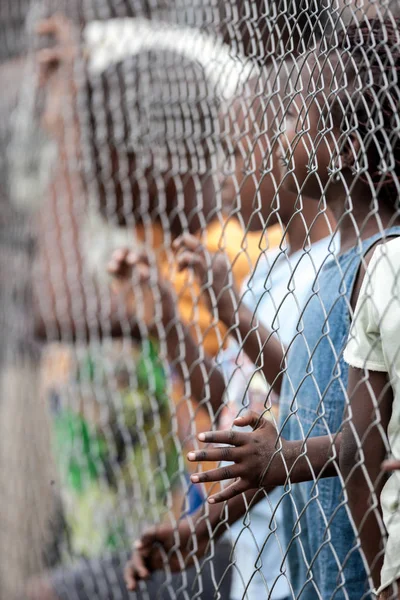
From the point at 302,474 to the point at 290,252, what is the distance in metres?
0.69

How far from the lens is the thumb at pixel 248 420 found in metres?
1.23

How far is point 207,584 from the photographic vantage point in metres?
1.95

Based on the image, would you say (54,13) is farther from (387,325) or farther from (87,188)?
(387,325)

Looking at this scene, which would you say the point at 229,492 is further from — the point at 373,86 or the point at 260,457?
the point at 373,86

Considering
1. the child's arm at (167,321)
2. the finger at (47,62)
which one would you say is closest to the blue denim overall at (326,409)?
the child's arm at (167,321)

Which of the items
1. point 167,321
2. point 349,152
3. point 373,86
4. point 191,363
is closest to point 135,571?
point 191,363

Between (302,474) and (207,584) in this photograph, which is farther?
(207,584)

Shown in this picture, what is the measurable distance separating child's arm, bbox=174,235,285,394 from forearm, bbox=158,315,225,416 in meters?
0.13

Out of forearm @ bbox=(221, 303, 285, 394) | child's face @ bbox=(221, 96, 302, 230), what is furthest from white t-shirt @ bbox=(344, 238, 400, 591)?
child's face @ bbox=(221, 96, 302, 230)

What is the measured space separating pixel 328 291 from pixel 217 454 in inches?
14.0

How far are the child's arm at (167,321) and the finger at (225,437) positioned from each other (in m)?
0.64

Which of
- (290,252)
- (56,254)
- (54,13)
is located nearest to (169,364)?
(290,252)

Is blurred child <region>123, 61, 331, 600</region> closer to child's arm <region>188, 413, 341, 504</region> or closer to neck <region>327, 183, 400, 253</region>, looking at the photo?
neck <region>327, 183, 400, 253</region>

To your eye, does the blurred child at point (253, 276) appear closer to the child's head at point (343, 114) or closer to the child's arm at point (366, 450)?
the child's head at point (343, 114)
